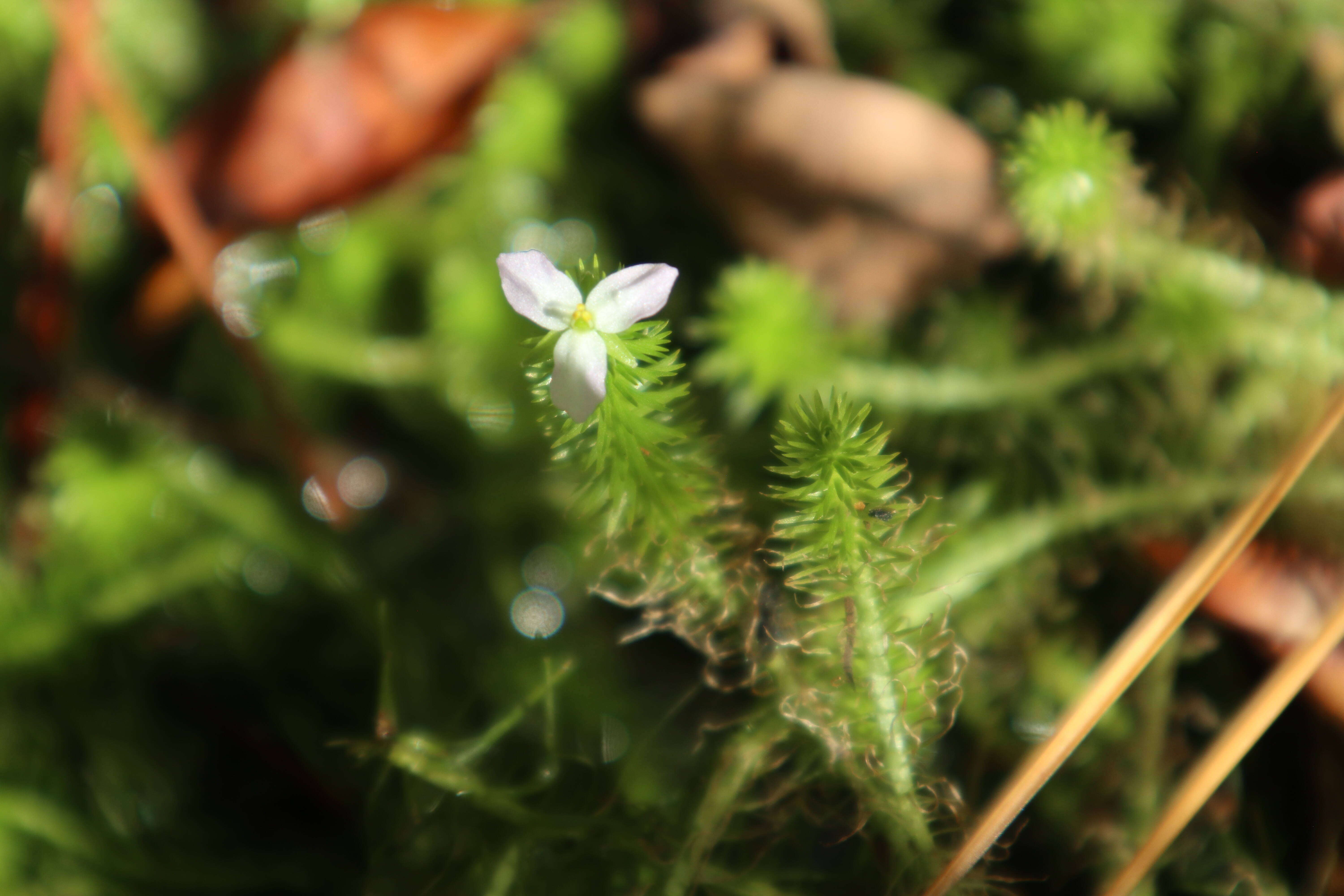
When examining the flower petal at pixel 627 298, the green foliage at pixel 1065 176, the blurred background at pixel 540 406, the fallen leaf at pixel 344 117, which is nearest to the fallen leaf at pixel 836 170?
the blurred background at pixel 540 406

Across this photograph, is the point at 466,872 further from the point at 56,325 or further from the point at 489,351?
the point at 56,325

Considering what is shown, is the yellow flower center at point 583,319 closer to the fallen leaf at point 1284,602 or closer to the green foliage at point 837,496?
the green foliage at point 837,496

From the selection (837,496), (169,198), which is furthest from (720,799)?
(169,198)

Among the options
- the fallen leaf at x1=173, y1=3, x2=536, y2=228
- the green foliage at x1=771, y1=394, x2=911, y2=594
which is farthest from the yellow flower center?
the fallen leaf at x1=173, y1=3, x2=536, y2=228

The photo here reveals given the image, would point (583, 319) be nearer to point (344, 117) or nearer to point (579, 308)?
point (579, 308)

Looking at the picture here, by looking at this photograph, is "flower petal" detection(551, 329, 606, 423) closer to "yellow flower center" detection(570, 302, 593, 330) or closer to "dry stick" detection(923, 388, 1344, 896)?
"yellow flower center" detection(570, 302, 593, 330)

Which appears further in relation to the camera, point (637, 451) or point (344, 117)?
point (344, 117)

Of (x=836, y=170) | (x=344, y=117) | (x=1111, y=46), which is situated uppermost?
(x=1111, y=46)
